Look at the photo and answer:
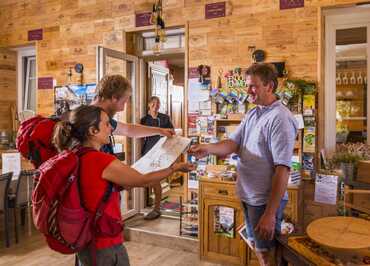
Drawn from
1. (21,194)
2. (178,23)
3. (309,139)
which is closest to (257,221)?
(309,139)

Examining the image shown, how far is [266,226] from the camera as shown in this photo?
1.87 metres

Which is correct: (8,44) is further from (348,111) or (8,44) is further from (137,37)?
(348,111)

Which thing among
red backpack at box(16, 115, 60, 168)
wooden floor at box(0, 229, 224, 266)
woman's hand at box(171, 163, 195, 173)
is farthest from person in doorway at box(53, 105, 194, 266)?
wooden floor at box(0, 229, 224, 266)

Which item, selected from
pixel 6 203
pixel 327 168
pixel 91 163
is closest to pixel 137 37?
pixel 6 203

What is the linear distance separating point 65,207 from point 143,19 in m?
3.54

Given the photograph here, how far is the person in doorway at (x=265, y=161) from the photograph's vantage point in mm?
1865

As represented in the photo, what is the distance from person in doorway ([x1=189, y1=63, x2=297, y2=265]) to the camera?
1865 millimetres

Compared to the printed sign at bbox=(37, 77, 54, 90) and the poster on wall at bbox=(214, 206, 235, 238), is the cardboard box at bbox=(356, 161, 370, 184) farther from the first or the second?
the printed sign at bbox=(37, 77, 54, 90)

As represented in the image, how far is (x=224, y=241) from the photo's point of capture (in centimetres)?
346

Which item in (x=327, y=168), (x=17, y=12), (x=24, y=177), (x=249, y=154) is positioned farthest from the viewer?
(x=17, y=12)

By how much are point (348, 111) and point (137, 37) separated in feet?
9.02

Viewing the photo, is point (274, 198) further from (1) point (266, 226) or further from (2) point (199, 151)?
(2) point (199, 151)

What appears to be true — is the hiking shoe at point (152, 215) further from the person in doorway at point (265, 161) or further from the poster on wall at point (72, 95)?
the person in doorway at point (265, 161)

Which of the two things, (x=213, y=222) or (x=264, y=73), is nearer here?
(x=264, y=73)
